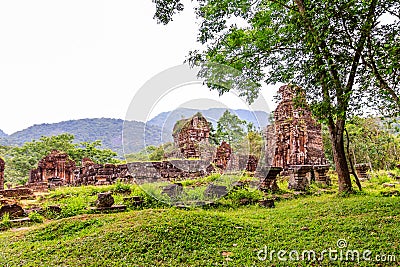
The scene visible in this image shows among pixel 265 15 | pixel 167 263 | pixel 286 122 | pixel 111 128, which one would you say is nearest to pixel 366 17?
pixel 265 15

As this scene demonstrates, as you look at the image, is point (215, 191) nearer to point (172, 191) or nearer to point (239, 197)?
point (239, 197)

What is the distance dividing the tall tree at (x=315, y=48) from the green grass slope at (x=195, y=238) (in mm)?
2708

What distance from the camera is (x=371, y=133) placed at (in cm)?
2653

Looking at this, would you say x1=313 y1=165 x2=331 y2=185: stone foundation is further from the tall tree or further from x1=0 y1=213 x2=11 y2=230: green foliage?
x1=0 y1=213 x2=11 y2=230: green foliage

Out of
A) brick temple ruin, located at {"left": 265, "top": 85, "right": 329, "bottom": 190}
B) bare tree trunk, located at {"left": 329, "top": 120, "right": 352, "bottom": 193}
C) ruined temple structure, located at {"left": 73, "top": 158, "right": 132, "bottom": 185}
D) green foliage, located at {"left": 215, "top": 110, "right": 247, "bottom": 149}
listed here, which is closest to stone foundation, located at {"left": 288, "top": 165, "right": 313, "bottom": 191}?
green foliage, located at {"left": 215, "top": 110, "right": 247, "bottom": 149}

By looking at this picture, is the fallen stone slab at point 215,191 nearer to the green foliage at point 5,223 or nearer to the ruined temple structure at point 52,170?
the green foliage at point 5,223

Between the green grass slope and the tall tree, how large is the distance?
2708 mm

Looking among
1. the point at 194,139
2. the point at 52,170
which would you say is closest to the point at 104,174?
the point at 194,139

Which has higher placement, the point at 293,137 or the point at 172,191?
the point at 293,137

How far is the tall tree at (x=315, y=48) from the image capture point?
21.9 feet

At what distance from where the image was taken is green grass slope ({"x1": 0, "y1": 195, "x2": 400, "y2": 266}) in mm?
3990

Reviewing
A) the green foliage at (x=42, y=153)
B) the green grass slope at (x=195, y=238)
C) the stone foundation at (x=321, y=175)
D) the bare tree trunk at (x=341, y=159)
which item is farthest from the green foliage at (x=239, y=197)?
the green foliage at (x=42, y=153)

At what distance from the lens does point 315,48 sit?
7320mm

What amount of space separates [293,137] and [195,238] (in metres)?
12.5
